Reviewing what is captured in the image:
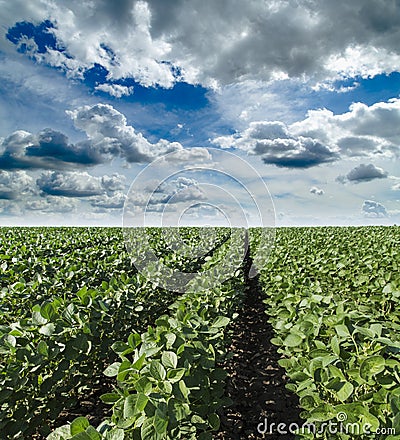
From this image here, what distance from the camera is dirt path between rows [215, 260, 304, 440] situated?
3.94 metres

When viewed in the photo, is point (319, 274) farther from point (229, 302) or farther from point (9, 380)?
point (9, 380)

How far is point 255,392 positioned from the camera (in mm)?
4805

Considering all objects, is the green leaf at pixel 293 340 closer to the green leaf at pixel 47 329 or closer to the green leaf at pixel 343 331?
the green leaf at pixel 343 331

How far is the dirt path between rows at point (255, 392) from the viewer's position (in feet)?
12.9

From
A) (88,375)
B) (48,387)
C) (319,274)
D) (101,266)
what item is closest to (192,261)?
(101,266)

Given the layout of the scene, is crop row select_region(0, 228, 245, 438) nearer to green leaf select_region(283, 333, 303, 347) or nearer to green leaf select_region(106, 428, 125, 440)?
green leaf select_region(106, 428, 125, 440)

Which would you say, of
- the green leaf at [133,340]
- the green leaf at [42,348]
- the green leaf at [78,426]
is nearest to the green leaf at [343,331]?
the green leaf at [133,340]

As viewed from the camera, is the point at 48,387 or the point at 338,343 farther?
the point at 48,387

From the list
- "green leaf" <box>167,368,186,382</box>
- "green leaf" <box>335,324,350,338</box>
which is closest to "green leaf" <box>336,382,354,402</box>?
"green leaf" <box>335,324,350,338</box>

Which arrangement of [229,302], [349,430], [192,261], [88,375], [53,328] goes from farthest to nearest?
1. [192,261]
2. [229,302]
3. [88,375]
4. [53,328]
5. [349,430]

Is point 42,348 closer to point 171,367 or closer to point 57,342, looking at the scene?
point 57,342

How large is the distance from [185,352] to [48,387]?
132cm

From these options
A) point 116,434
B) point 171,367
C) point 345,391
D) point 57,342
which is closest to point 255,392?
point 57,342

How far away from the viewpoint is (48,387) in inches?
113
